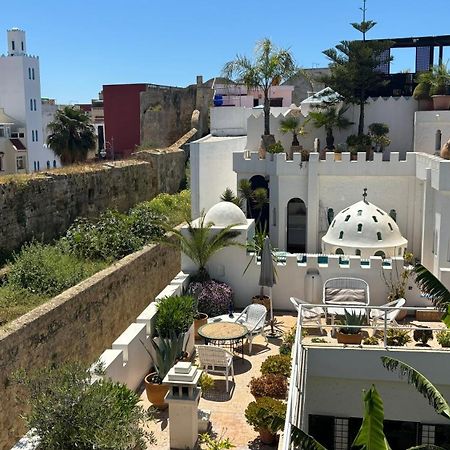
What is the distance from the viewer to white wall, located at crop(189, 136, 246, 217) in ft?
69.2

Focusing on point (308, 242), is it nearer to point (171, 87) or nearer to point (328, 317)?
point (328, 317)

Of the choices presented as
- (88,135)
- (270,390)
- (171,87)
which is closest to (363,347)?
(270,390)

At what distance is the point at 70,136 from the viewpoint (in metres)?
29.6

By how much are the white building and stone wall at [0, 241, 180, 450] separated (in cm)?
3171

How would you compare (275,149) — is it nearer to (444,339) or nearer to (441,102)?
(441,102)

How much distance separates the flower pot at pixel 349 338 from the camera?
11.7 metres

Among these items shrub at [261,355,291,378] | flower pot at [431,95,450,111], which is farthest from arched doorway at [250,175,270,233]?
shrub at [261,355,291,378]

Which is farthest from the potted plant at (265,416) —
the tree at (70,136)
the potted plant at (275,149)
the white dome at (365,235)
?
the tree at (70,136)

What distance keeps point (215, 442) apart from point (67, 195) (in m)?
13.1

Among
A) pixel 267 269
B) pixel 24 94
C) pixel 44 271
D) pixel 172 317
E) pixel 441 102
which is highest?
pixel 24 94

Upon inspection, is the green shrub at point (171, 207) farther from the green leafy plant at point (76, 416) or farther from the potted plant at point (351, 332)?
the green leafy plant at point (76, 416)

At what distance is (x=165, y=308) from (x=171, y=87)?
32604 millimetres

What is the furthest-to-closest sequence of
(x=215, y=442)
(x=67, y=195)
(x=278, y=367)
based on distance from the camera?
(x=67, y=195)
(x=278, y=367)
(x=215, y=442)

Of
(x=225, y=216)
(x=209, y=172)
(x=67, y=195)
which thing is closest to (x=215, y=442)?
(x=225, y=216)
